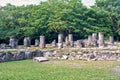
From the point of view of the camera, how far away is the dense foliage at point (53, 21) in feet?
170

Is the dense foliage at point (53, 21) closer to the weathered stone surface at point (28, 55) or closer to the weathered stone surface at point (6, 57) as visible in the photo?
the weathered stone surface at point (28, 55)

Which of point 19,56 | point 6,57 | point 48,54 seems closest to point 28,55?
point 19,56

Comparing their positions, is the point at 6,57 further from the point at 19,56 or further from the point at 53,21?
the point at 53,21

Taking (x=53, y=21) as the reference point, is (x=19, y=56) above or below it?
below

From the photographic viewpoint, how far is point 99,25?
56.8m

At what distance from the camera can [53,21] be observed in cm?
5200

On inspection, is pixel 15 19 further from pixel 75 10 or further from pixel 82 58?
pixel 82 58

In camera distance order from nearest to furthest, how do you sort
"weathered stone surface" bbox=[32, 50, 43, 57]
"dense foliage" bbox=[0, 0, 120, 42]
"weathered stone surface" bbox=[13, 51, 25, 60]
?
1. "weathered stone surface" bbox=[13, 51, 25, 60]
2. "weathered stone surface" bbox=[32, 50, 43, 57]
3. "dense foliage" bbox=[0, 0, 120, 42]

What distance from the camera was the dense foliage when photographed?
51.7 metres

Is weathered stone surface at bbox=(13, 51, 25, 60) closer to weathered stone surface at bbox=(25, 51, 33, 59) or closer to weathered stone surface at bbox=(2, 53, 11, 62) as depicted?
weathered stone surface at bbox=(25, 51, 33, 59)

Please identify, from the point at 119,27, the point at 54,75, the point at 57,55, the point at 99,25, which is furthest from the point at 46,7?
the point at 54,75

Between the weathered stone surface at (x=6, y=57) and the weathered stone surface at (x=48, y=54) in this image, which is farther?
the weathered stone surface at (x=48, y=54)

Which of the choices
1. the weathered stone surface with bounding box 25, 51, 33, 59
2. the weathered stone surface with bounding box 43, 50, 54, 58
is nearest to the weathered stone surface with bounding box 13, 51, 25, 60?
the weathered stone surface with bounding box 25, 51, 33, 59

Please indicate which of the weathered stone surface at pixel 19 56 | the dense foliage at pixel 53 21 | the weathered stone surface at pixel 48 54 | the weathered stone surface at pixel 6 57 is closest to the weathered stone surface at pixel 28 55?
the weathered stone surface at pixel 19 56
